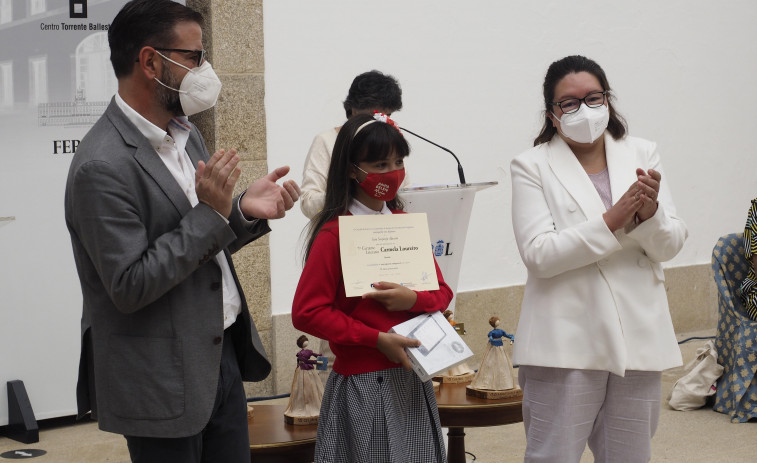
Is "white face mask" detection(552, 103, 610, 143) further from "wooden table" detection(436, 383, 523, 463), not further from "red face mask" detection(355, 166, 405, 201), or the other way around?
"wooden table" detection(436, 383, 523, 463)

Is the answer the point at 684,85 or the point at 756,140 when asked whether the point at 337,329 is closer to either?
the point at 684,85

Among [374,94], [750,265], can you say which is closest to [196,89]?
[374,94]

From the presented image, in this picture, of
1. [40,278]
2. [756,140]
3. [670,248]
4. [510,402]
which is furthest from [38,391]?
[756,140]

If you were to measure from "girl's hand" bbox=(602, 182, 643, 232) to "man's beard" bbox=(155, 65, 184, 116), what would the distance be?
4.38 feet

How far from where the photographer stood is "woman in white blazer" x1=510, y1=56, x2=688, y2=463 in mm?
2896

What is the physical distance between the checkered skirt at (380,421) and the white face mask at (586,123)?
3.11 feet

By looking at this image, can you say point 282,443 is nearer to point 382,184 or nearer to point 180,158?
point 382,184

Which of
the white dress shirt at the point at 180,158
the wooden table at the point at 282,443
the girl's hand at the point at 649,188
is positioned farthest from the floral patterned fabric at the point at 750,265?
the white dress shirt at the point at 180,158

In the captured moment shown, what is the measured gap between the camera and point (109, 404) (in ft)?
7.35

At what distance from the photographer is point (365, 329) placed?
271 cm

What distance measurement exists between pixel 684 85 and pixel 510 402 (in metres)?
5.07

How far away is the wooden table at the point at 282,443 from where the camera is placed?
3062mm

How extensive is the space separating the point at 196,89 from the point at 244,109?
2.99 meters

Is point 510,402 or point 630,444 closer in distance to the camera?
point 630,444
